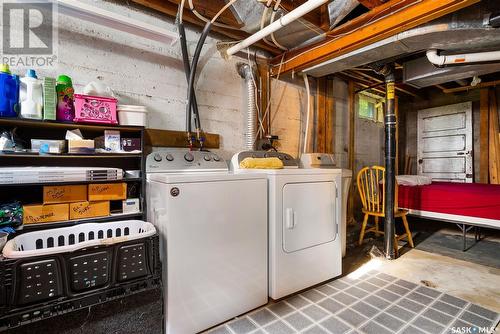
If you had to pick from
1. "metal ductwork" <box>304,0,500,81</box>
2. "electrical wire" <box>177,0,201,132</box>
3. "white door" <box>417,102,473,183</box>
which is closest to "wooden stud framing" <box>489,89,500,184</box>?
"white door" <box>417,102,473,183</box>

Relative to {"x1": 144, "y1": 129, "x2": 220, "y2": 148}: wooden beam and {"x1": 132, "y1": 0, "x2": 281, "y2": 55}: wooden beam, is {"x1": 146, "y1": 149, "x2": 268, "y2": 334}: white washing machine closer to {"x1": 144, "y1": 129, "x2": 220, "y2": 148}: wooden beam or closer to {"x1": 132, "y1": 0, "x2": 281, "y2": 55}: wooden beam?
{"x1": 144, "y1": 129, "x2": 220, "y2": 148}: wooden beam

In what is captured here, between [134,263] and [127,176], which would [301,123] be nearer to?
[127,176]

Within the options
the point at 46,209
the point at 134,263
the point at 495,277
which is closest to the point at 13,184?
the point at 46,209

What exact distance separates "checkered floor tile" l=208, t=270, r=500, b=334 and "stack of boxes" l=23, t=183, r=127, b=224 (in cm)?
112

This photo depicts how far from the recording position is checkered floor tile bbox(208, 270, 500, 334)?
151 cm

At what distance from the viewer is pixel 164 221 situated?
4.68 ft

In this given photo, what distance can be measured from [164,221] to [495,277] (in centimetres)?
293

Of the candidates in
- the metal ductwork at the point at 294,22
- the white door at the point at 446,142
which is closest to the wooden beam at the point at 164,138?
the metal ductwork at the point at 294,22

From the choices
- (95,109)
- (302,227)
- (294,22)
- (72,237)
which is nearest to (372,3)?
(294,22)

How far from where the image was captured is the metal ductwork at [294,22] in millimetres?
2053

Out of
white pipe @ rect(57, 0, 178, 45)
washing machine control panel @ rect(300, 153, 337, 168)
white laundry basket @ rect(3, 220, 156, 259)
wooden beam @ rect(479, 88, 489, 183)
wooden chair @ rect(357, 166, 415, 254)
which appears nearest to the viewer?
white laundry basket @ rect(3, 220, 156, 259)

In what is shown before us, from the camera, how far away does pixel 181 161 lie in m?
2.02

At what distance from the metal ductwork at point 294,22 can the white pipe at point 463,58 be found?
1062mm

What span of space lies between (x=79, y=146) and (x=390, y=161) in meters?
2.88
